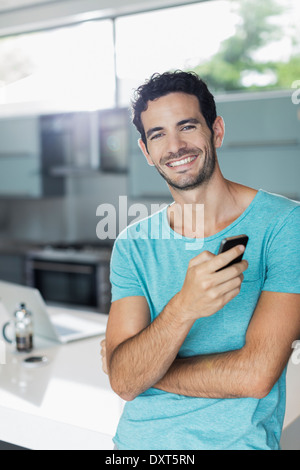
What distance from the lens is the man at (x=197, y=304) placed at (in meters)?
1.10

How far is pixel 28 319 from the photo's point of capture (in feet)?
6.85

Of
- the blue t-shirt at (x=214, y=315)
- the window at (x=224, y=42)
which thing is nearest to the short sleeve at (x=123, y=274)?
the blue t-shirt at (x=214, y=315)

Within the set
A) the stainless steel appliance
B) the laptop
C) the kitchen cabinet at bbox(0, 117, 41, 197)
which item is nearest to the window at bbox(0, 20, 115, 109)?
the kitchen cabinet at bbox(0, 117, 41, 197)

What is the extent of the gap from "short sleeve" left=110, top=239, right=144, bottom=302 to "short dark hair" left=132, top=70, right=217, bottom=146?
26cm

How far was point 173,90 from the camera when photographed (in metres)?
1.22

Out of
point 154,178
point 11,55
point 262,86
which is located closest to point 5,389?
point 154,178

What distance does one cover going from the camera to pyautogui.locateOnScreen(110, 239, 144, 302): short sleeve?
4.17 feet

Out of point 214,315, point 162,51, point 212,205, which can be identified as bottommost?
point 214,315

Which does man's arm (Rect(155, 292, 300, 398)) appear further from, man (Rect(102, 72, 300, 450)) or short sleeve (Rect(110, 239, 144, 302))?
short sleeve (Rect(110, 239, 144, 302))

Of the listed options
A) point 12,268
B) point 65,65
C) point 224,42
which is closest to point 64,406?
point 224,42

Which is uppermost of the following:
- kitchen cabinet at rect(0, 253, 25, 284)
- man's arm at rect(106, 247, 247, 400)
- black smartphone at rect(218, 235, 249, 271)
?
black smartphone at rect(218, 235, 249, 271)

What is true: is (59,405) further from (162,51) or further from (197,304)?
(162,51)

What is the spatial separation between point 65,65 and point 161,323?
11.9ft

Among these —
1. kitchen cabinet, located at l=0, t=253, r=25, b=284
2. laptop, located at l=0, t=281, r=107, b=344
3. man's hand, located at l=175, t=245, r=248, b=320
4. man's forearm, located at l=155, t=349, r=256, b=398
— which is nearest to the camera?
man's hand, located at l=175, t=245, r=248, b=320
